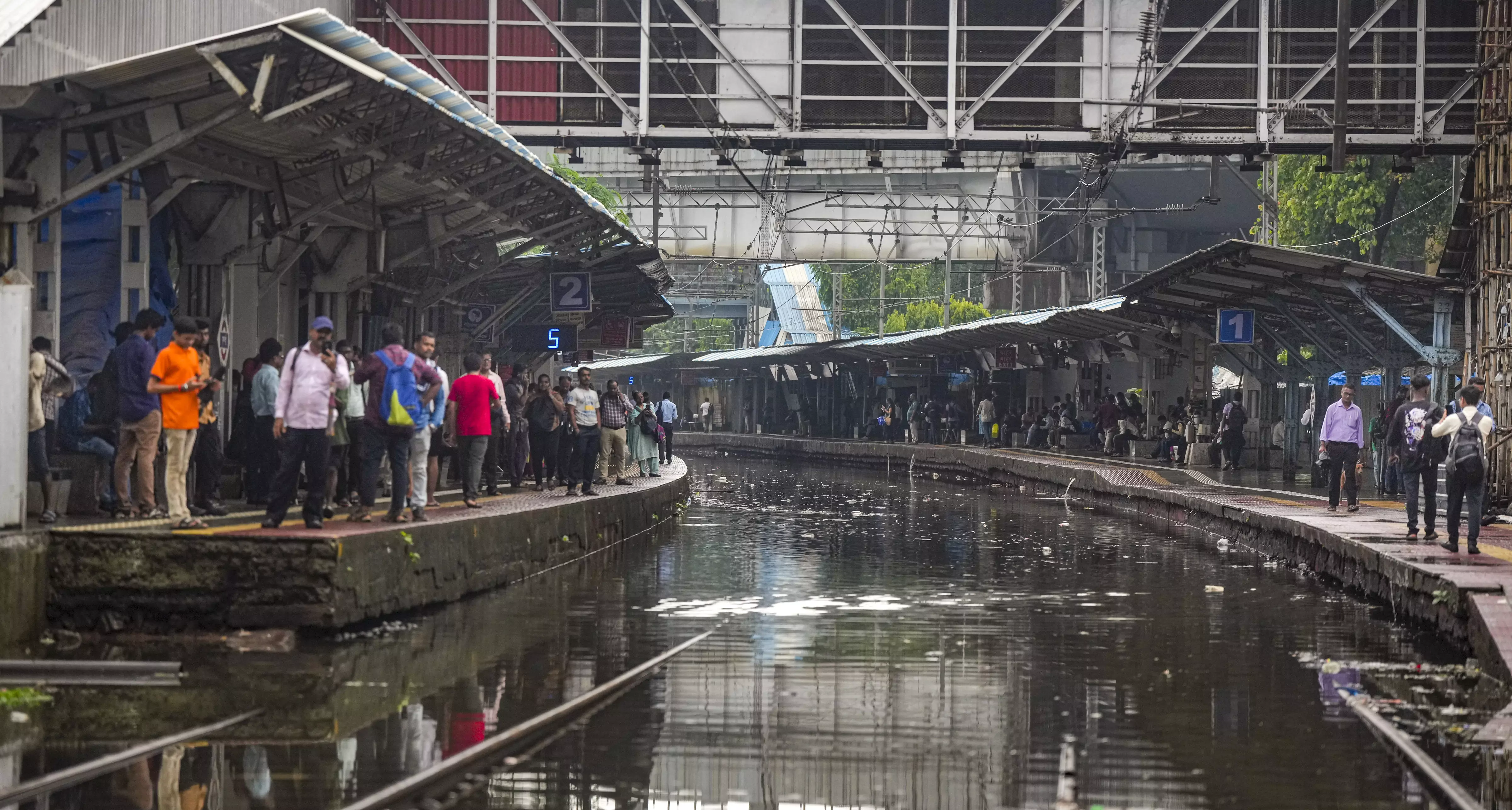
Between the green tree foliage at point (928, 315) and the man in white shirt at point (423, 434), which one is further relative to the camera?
the green tree foliage at point (928, 315)

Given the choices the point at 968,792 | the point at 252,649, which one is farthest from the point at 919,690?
the point at 252,649

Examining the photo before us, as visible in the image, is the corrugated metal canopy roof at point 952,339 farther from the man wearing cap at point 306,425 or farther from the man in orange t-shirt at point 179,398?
the man in orange t-shirt at point 179,398

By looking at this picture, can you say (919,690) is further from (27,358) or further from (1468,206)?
(1468,206)

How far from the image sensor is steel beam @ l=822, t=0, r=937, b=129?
86.6 feet

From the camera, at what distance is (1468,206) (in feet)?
76.2

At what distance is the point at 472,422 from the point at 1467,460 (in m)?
8.39

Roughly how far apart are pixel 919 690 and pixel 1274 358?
25.7m

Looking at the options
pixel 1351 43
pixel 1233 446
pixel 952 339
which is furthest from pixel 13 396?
pixel 952 339

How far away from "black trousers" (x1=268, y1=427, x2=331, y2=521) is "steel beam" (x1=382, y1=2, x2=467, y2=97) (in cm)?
1455

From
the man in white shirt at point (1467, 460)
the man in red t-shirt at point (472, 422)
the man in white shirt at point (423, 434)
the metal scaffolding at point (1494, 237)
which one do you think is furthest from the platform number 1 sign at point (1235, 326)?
the man in white shirt at point (423, 434)

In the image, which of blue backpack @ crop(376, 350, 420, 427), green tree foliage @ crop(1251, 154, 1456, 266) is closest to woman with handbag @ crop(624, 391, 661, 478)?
blue backpack @ crop(376, 350, 420, 427)

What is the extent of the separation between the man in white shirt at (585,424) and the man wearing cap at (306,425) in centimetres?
807

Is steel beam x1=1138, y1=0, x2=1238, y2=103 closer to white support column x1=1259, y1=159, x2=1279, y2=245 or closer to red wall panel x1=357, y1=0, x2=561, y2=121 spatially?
white support column x1=1259, y1=159, x2=1279, y2=245

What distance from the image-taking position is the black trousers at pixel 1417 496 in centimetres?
1602
